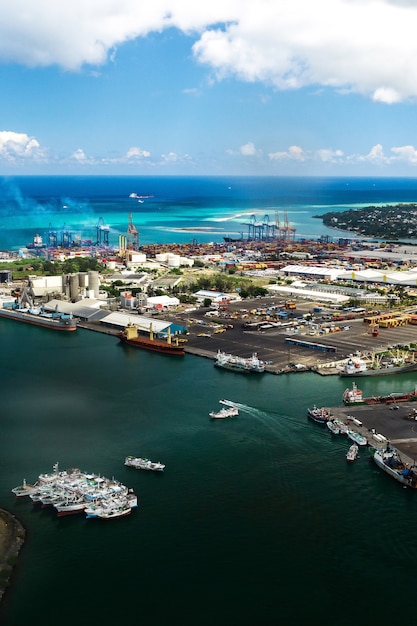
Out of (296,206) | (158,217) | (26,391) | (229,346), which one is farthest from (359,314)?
(296,206)

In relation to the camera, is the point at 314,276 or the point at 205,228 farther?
the point at 205,228

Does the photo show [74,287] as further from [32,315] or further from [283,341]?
[283,341]

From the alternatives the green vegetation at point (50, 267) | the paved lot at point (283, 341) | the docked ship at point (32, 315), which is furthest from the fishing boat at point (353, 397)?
the green vegetation at point (50, 267)

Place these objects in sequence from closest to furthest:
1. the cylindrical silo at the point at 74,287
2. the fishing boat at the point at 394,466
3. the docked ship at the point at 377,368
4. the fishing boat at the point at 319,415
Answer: the fishing boat at the point at 394,466 → the fishing boat at the point at 319,415 → the docked ship at the point at 377,368 → the cylindrical silo at the point at 74,287

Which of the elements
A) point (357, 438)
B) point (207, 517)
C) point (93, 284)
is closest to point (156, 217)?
point (93, 284)

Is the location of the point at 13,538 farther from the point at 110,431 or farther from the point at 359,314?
the point at 359,314

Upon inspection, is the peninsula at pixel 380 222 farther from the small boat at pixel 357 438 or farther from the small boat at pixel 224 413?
the small boat at pixel 357 438
